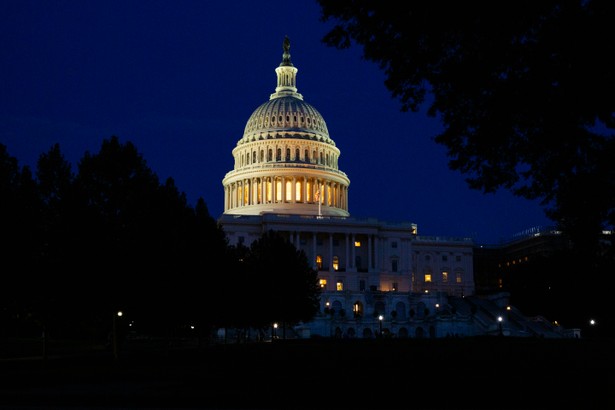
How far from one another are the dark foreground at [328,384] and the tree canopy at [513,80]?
5.70m

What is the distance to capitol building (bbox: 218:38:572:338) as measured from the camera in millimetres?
112562

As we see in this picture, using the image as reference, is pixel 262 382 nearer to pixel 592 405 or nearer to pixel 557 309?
pixel 592 405

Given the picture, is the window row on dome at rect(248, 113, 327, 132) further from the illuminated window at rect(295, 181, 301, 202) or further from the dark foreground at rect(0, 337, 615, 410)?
the dark foreground at rect(0, 337, 615, 410)

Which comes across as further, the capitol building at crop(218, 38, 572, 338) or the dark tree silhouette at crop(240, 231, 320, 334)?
the capitol building at crop(218, 38, 572, 338)

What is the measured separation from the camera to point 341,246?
509 ft

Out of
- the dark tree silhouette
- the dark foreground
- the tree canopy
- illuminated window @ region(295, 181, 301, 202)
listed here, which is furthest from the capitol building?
the tree canopy

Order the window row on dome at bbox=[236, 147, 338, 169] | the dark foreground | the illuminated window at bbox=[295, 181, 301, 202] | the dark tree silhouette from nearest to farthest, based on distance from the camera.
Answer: the dark foreground, the dark tree silhouette, the illuminated window at bbox=[295, 181, 301, 202], the window row on dome at bbox=[236, 147, 338, 169]

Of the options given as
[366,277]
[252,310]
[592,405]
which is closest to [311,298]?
[252,310]

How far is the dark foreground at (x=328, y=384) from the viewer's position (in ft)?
69.8

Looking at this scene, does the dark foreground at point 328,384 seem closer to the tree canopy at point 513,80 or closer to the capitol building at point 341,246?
the tree canopy at point 513,80

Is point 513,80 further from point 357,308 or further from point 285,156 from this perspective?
point 285,156

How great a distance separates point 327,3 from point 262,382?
48.5 feet

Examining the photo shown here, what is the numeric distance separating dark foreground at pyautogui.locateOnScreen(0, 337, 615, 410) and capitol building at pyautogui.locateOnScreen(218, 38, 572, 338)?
62714 mm

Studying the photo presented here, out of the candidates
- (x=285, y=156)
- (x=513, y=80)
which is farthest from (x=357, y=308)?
(x=513, y=80)
